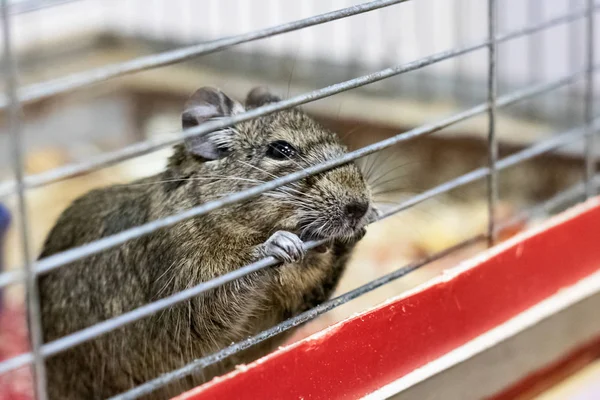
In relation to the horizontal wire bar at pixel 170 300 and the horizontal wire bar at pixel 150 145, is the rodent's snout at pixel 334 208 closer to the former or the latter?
the horizontal wire bar at pixel 170 300

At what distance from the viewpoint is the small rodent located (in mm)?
1832

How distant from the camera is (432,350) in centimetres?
180

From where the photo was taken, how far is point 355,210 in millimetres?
1804

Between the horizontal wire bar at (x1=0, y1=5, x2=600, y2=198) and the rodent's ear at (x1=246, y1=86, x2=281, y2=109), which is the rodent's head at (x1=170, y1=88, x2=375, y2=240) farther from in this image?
the horizontal wire bar at (x1=0, y1=5, x2=600, y2=198)

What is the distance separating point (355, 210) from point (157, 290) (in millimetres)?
493

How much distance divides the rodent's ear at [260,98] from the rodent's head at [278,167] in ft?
0.40

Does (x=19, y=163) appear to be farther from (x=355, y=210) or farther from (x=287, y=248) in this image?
(x=355, y=210)

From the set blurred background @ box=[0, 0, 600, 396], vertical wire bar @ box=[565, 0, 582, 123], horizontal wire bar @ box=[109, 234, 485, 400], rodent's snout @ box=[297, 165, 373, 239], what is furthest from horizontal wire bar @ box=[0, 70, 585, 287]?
vertical wire bar @ box=[565, 0, 582, 123]

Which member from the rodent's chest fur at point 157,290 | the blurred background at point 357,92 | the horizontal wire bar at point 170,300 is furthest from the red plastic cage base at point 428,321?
the blurred background at point 357,92

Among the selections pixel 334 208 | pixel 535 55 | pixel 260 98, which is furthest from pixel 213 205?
pixel 535 55

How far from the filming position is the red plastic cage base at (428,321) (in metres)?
1.55

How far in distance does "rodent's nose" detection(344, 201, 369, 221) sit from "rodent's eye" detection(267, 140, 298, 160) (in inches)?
8.0

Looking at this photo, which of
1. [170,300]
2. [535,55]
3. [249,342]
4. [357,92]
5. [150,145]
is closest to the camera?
[150,145]

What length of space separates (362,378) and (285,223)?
0.38m
